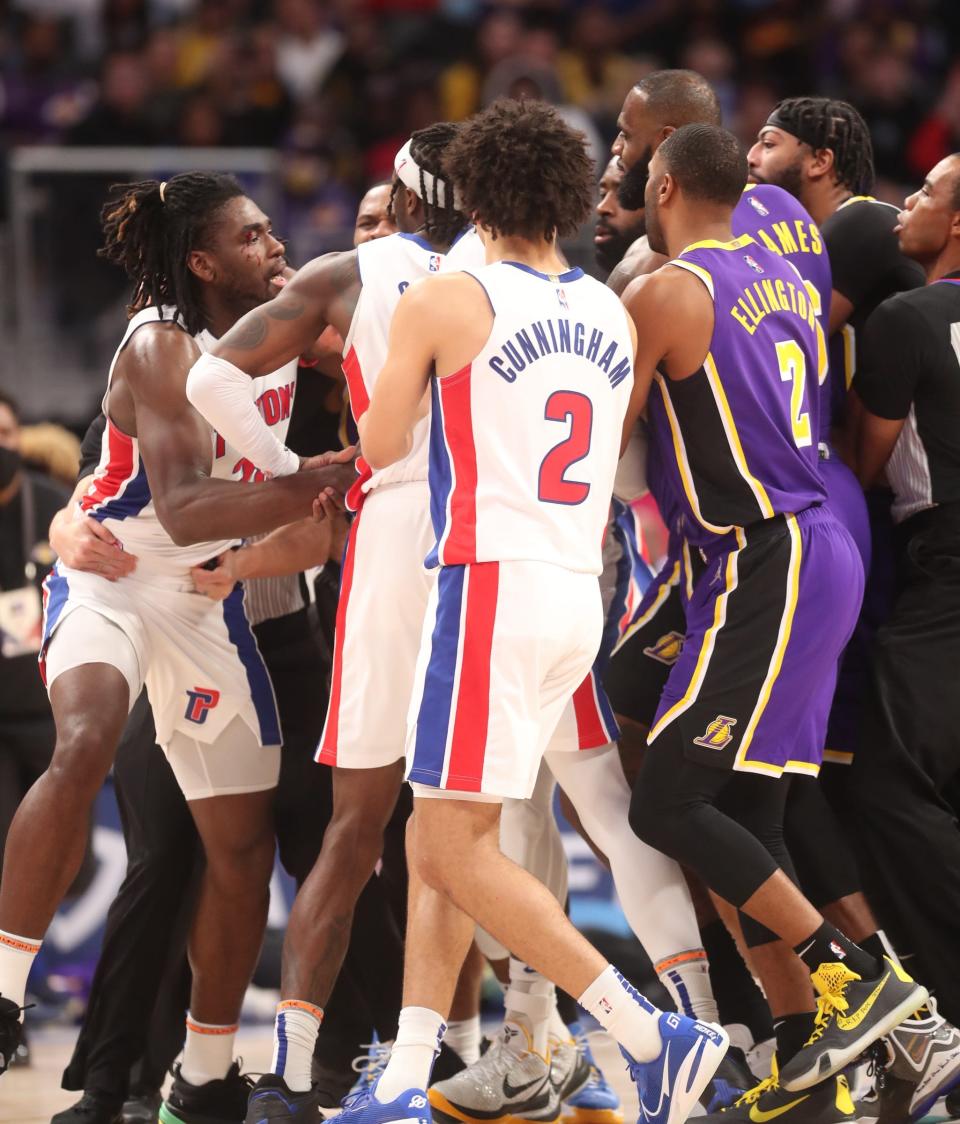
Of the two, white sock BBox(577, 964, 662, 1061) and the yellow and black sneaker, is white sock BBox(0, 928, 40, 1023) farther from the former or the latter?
the yellow and black sneaker

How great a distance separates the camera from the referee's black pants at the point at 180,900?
510 centimetres

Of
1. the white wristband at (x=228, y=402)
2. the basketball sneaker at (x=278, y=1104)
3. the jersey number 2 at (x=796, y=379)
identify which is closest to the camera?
the basketball sneaker at (x=278, y=1104)

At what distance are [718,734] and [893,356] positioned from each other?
1.20 metres

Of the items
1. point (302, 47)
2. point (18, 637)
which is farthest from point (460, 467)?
point (302, 47)

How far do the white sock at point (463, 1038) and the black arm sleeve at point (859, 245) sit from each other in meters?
2.48

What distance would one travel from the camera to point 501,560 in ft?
13.0

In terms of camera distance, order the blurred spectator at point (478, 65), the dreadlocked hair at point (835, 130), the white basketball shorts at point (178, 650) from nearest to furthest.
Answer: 1. the white basketball shorts at point (178, 650)
2. the dreadlocked hair at point (835, 130)
3. the blurred spectator at point (478, 65)

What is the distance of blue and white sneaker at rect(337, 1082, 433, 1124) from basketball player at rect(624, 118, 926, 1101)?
91 cm

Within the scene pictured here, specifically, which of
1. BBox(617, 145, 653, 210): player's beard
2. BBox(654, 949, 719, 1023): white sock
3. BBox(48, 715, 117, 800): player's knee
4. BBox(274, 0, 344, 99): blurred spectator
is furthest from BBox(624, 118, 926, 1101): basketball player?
BBox(274, 0, 344, 99): blurred spectator

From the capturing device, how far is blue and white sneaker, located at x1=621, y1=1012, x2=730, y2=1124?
3.95 meters

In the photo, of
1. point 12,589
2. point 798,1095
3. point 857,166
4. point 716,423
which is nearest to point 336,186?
point 12,589

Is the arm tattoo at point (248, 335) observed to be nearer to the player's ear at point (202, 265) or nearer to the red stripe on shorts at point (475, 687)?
the player's ear at point (202, 265)

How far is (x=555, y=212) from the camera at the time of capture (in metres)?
4.07

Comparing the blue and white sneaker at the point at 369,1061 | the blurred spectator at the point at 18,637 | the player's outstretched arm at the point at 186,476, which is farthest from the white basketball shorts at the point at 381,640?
the blurred spectator at the point at 18,637
